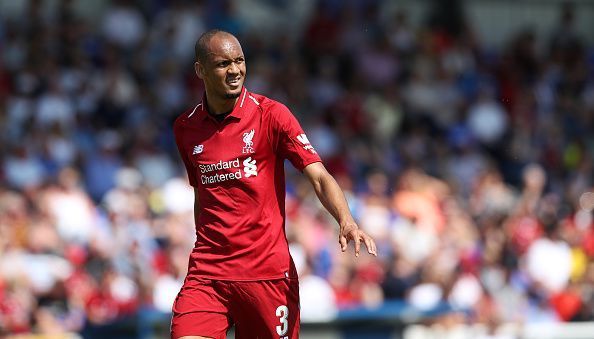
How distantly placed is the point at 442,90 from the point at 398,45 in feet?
3.26

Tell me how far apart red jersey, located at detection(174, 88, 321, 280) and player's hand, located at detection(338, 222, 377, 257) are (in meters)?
0.52

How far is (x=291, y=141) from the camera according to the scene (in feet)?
22.8

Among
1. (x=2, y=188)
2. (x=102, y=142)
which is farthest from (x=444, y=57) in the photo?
(x=2, y=188)

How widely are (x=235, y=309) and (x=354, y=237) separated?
95 centimetres

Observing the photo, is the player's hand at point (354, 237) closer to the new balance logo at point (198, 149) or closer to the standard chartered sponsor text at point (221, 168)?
the standard chartered sponsor text at point (221, 168)

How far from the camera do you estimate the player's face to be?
6.83 metres

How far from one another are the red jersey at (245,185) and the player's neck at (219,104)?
0.04 m

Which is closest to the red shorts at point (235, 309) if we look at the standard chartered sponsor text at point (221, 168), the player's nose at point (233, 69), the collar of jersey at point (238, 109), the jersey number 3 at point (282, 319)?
the jersey number 3 at point (282, 319)

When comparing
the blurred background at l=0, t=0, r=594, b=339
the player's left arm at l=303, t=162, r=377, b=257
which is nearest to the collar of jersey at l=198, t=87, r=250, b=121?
the player's left arm at l=303, t=162, r=377, b=257

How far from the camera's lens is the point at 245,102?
7.08 meters

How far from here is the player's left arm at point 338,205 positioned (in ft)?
21.3

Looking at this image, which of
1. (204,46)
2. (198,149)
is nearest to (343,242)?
(198,149)

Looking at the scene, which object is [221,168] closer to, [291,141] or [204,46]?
[291,141]

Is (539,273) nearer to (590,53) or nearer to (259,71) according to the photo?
(259,71)
